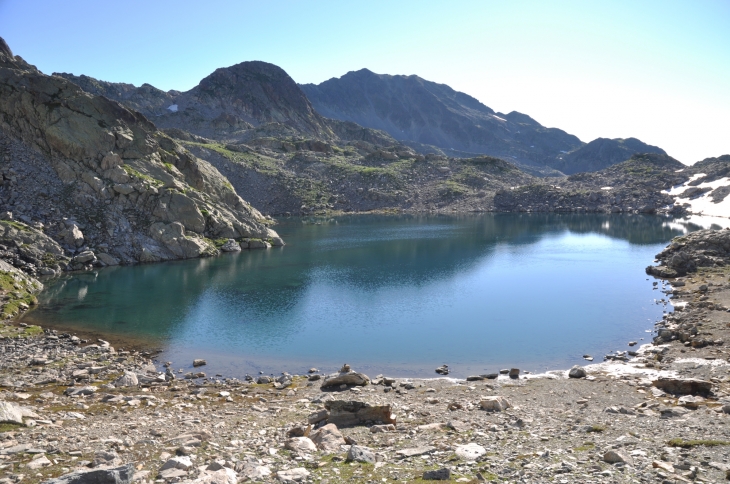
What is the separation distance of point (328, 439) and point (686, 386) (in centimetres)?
1692

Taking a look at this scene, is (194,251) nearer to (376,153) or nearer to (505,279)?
(505,279)

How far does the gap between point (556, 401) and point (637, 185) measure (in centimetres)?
17333

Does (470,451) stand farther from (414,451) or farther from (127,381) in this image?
(127,381)

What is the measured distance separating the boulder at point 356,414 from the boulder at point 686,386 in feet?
43.9

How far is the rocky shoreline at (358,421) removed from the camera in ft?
43.3

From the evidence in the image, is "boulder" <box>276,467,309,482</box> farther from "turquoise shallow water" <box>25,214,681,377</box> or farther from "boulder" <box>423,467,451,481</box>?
"turquoise shallow water" <box>25,214,681,377</box>

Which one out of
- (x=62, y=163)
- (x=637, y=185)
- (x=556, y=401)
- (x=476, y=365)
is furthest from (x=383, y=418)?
(x=637, y=185)

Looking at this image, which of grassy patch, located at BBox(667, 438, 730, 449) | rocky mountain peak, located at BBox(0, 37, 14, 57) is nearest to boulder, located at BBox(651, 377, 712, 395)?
grassy patch, located at BBox(667, 438, 730, 449)

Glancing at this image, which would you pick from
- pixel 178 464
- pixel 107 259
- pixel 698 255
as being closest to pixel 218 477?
pixel 178 464

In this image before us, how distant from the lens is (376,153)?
646 feet

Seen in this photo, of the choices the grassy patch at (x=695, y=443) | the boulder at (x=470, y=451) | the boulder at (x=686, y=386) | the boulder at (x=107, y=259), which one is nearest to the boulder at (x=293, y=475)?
the boulder at (x=470, y=451)

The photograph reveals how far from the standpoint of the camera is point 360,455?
14.3 metres

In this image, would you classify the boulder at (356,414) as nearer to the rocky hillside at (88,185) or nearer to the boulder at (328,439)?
the boulder at (328,439)

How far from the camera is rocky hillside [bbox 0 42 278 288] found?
2463 inches
